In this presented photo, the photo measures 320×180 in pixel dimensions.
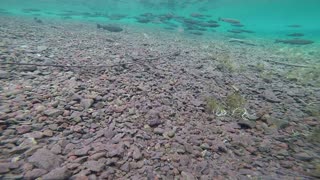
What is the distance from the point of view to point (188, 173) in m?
2.56

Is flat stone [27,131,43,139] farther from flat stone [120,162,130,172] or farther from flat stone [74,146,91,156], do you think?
flat stone [120,162,130,172]

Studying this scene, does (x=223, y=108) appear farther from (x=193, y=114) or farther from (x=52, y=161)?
(x=52, y=161)

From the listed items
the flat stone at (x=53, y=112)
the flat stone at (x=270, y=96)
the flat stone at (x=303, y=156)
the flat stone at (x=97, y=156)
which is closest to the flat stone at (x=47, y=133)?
the flat stone at (x=53, y=112)

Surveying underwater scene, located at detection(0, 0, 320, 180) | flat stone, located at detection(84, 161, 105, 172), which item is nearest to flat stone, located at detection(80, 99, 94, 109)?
underwater scene, located at detection(0, 0, 320, 180)

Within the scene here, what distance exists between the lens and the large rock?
2.29 m

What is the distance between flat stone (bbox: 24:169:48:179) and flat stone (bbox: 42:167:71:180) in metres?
0.07

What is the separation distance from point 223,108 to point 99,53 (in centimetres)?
506

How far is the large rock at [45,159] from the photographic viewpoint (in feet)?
7.53

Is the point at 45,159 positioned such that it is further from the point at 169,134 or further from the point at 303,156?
the point at 303,156

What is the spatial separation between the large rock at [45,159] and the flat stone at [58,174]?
0.32 feet

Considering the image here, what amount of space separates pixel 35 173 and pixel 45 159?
0.71 feet

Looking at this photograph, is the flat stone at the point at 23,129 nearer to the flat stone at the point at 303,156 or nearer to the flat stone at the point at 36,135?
the flat stone at the point at 36,135

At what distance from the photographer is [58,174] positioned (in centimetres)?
220

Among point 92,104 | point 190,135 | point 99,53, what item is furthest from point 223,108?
point 99,53
